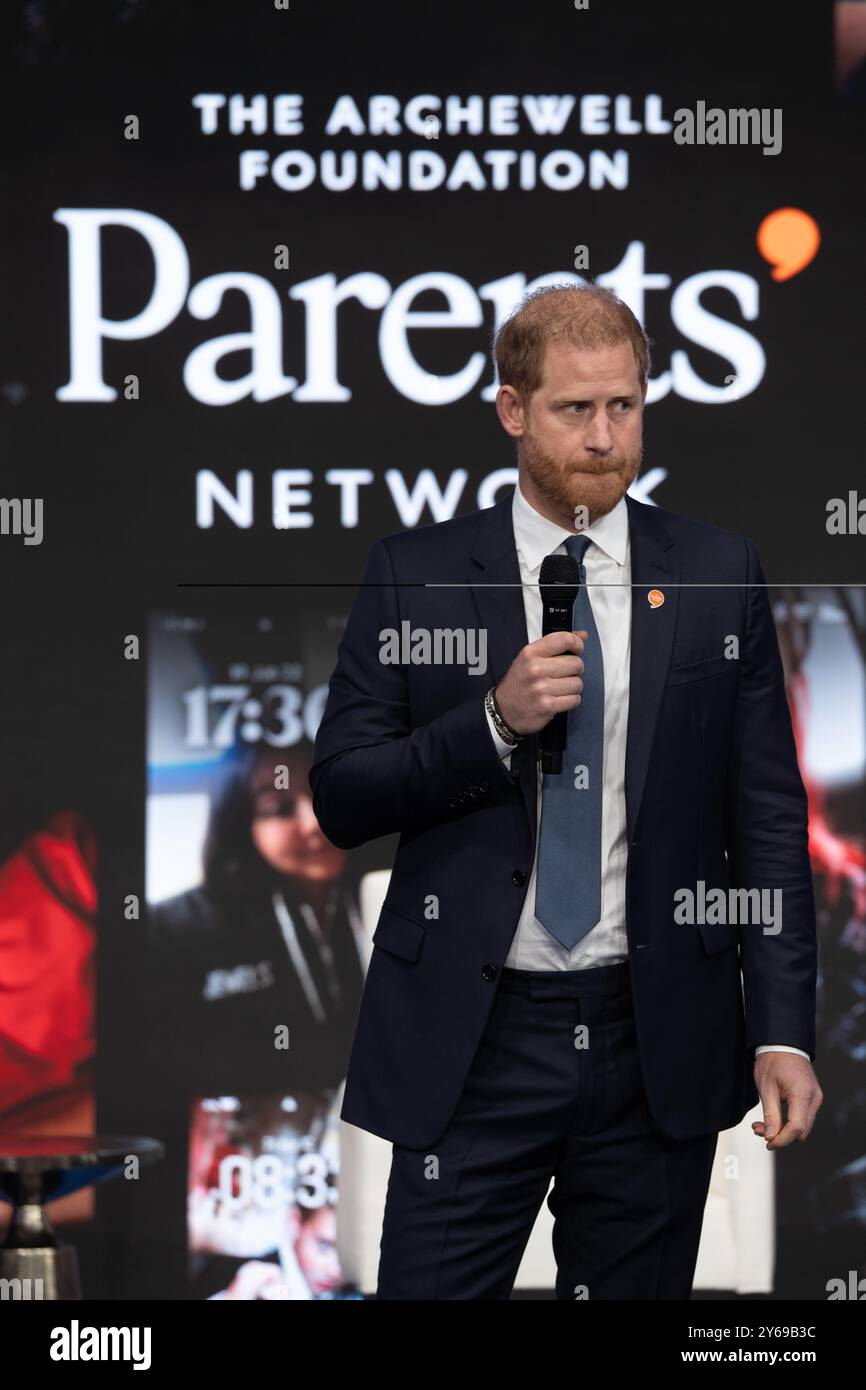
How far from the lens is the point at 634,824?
233cm

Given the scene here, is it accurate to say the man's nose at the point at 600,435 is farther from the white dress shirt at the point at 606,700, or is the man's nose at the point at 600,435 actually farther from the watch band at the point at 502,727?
the watch band at the point at 502,727

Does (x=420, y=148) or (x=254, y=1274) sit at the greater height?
(x=420, y=148)

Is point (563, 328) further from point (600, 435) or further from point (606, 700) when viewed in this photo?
point (606, 700)

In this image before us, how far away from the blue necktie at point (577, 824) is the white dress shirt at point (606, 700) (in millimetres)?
10

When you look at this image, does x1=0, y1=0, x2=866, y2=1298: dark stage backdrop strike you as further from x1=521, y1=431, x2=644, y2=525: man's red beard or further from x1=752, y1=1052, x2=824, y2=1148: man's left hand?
x1=752, y1=1052, x2=824, y2=1148: man's left hand

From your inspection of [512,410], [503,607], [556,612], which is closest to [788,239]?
[512,410]

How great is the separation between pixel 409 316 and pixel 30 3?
1086mm

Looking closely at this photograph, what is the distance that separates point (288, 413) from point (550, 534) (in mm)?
1613

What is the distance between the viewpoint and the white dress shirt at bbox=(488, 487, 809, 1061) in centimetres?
232

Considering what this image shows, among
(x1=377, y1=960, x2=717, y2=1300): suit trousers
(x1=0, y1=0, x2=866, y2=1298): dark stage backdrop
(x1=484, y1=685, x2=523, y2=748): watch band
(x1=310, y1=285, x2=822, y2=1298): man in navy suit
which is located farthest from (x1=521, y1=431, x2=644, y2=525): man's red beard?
(x1=0, y1=0, x2=866, y2=1298): dark stage backdrop

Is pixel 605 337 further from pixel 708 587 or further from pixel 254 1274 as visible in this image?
pixel 254 1274

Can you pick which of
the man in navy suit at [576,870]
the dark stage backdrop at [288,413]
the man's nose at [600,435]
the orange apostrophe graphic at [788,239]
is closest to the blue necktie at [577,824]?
the man in navy suit at [576,870]
